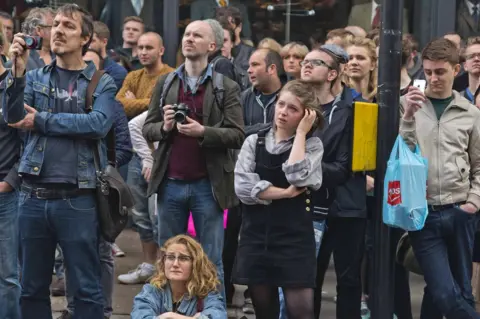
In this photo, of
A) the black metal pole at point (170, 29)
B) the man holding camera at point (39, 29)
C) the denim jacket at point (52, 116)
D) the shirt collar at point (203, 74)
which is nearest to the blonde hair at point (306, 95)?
the shirt collar at point (203, 74)

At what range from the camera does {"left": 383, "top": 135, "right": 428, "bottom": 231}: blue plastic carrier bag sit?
6773mm

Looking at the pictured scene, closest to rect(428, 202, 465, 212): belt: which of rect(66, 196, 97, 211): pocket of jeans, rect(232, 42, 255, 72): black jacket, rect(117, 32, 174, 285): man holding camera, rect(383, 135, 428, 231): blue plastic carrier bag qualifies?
rect(383, 135, 428, 231): blue plastic carrier bag

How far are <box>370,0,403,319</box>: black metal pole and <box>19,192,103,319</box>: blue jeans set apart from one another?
1701mm

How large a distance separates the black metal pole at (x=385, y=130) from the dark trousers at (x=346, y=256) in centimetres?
60

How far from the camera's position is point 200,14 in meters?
11.9

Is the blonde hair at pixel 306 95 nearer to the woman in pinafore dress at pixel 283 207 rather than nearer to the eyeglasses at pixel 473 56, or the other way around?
the woman in pinafore dress at pixel 283 207

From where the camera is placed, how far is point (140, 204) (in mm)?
9516

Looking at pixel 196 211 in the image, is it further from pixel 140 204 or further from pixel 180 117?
pixel 140 204

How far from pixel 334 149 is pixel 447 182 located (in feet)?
2.46

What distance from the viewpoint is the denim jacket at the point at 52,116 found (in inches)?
265

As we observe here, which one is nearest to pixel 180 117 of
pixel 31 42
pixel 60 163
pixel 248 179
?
pixel 248 179

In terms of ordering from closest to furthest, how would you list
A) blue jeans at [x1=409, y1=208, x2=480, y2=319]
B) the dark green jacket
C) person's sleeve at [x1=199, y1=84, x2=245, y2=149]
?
blue jeans at [x1=409, y1=208, x2=480, y2=319] < person's sleeve at [x1=199, y1=84, x2=245, y2=149] < the dark green jacket

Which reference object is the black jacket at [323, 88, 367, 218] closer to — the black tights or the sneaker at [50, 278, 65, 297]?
the black tights

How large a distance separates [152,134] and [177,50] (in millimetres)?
4128
